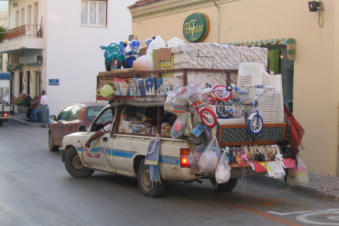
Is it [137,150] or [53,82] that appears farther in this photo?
[53,82]

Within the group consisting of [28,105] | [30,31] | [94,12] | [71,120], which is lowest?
[71,120]

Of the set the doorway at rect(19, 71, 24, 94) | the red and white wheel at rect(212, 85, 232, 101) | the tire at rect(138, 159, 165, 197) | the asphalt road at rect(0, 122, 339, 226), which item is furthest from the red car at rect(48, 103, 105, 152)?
the doorway at rect(19, 71, 24, 94)

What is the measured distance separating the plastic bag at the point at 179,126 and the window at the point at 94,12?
23.9 metres

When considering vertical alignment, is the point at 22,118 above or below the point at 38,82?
below

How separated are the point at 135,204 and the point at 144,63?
2.54 meters

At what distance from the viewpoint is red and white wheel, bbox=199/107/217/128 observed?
306 inches

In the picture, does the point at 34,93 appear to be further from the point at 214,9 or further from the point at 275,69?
the point at 275,69

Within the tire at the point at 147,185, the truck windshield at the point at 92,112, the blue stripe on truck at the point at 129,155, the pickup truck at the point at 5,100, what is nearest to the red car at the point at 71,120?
the truck windshield at the point at 92,112

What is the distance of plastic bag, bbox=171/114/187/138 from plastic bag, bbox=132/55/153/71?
151 cm

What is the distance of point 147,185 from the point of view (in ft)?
29.2

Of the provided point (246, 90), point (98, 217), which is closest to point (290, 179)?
point (246, 90)

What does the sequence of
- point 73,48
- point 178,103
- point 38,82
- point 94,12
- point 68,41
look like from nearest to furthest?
1. point 178,103
2. point 68,41
3. point 73,48
4. point 94,12
5. point 38,82

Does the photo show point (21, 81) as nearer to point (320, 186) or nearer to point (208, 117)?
point (320, 186)

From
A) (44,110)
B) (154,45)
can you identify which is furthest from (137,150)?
(44,110)
